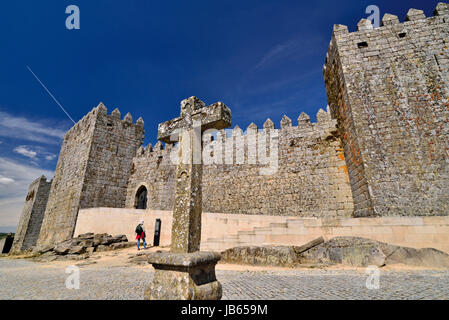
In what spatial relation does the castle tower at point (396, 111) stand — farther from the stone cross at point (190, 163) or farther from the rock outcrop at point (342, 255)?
the stone cross at point (190, 163)

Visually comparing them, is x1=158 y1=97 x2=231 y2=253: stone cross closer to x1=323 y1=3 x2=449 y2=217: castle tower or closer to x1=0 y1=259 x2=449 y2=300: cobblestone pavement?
x1=0 y1=259 x2=449 y2=300: cobblestone pavement

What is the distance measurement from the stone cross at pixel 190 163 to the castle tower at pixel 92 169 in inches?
487

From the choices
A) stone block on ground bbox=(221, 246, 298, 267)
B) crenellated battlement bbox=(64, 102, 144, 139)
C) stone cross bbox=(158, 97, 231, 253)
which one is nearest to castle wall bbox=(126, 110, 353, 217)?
stone block on ground bbox=(221, 246, 298, 267)

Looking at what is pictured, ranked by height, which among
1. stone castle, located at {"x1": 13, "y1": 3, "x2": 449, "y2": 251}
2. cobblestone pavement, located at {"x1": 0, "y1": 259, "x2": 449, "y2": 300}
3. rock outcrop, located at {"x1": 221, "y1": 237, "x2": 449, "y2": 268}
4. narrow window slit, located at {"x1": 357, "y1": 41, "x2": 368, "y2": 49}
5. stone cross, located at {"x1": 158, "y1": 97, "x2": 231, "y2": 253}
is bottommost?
cobblestone pavement, located at {"x1": 0, "y1": 259, "x2": 449, "y2": 300}

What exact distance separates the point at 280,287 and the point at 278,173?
26.0ft

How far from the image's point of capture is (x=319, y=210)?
384 inches

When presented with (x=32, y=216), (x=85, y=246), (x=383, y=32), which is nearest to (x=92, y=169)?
(x=85, y=246)

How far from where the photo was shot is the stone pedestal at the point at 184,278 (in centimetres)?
250

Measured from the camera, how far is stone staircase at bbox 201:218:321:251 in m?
6.71

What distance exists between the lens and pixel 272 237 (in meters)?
6.98

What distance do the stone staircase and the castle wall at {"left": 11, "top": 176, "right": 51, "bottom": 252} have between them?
888 inches

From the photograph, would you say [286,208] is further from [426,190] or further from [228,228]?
[426,190]

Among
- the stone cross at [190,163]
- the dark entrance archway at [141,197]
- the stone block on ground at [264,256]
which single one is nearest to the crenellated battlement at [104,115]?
the dark entrance archway at [141,197]

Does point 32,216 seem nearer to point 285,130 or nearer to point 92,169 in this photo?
point 92,169
